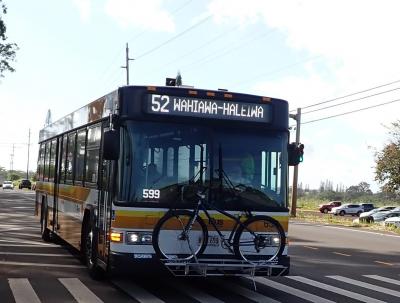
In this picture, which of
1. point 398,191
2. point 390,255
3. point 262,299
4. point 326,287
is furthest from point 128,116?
point 398,191

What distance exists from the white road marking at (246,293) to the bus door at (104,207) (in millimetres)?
2110

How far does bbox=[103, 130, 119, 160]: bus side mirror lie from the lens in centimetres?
831

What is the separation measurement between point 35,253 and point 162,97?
20.8 ft

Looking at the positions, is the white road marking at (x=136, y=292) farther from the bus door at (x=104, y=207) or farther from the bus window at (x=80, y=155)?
the bus window at (x=80, y=155)

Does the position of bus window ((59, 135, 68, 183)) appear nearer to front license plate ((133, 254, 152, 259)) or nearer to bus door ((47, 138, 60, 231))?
bus door ((47, 138, 60, 231))

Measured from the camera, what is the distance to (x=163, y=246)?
27.6ft

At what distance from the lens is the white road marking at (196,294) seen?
8.65 meters

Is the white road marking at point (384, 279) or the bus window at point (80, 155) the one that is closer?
the bus window at point (80, 155)

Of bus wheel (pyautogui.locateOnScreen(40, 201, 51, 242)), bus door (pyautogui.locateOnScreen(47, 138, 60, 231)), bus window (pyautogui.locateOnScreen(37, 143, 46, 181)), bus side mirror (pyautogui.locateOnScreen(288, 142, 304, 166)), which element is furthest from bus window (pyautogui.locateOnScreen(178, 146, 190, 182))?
bus window (pyautogui.locateOnScreen(37, 143, 46, 181))

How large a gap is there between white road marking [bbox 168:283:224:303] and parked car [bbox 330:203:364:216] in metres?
56.6

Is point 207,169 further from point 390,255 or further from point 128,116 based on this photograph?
point 390,255

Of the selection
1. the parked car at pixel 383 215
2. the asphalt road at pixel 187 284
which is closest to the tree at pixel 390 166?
the parked car at pixel 383 215

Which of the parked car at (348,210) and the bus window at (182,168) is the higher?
the bus window at (182,168)

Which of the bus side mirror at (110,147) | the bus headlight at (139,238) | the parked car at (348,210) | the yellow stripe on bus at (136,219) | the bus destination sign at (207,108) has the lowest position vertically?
the parked car at (348,210)
